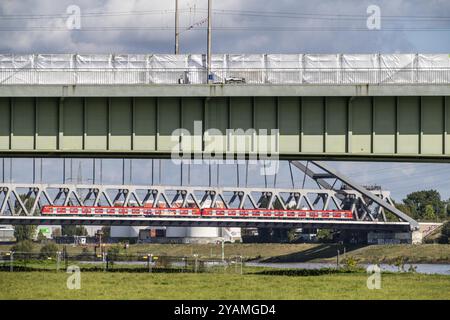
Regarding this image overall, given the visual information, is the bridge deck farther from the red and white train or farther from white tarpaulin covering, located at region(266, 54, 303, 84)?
white tarpaulin covering, located at region(266, 54, 303, 84)

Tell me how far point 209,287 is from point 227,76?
11.8m

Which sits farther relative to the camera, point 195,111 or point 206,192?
point 206,192

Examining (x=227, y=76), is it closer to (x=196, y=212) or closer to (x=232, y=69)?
(x=232, y=69)

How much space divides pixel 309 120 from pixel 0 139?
16.3m

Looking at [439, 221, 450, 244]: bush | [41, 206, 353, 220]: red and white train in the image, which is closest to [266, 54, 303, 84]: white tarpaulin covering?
[439, 221, 450, 244]: bush

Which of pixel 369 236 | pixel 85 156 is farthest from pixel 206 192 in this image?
pixel 85 156

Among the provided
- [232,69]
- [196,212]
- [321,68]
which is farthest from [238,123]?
[196,212]

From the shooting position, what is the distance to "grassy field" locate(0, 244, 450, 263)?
148m

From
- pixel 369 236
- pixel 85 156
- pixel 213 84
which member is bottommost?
pixel 369 236

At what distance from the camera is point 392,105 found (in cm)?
4753

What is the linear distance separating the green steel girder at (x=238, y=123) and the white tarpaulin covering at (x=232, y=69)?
132cm

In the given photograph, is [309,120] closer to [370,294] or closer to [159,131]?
[159,131]

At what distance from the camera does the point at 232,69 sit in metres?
48.5

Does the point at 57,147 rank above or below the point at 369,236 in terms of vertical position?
above
